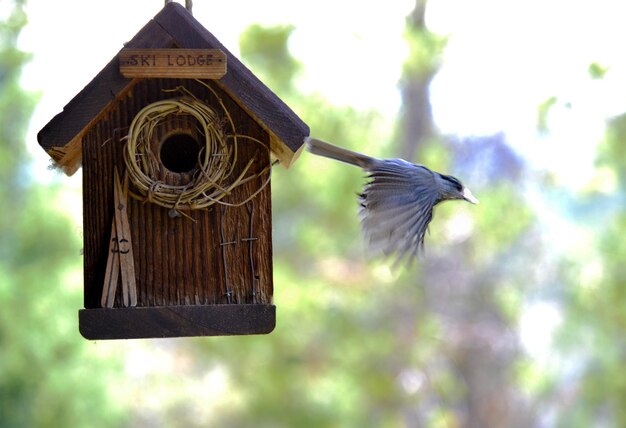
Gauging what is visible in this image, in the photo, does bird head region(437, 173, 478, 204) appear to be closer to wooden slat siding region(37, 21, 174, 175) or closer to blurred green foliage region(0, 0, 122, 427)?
wooden slat siding region(37, 21, 174, 175)

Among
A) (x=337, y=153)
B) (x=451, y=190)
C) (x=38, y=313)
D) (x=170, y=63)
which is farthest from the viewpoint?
(x=38, y=313)

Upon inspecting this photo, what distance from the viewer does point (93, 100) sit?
8.86 feet

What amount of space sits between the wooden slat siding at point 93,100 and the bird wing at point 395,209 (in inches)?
33.0

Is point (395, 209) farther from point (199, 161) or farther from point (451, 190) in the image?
point (199, 161)

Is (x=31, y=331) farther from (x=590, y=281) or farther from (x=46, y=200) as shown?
(x=590, y=281)

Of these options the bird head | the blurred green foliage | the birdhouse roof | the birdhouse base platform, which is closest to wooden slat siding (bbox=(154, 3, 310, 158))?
the birdhouse roof

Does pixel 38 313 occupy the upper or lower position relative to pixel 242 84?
lower

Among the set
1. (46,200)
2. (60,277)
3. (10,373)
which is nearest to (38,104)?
(46,200)

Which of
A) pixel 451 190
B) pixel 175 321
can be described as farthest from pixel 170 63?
pixel 451 190

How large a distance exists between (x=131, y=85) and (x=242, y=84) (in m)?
0.30

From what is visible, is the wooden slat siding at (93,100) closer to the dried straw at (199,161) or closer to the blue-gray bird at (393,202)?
the dried straw at (199,161)

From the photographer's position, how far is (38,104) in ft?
25.3

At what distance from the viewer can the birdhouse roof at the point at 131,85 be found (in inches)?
106

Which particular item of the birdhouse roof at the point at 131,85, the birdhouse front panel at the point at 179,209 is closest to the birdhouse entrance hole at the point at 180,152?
the birdhouse front panel at the point at 179,209
